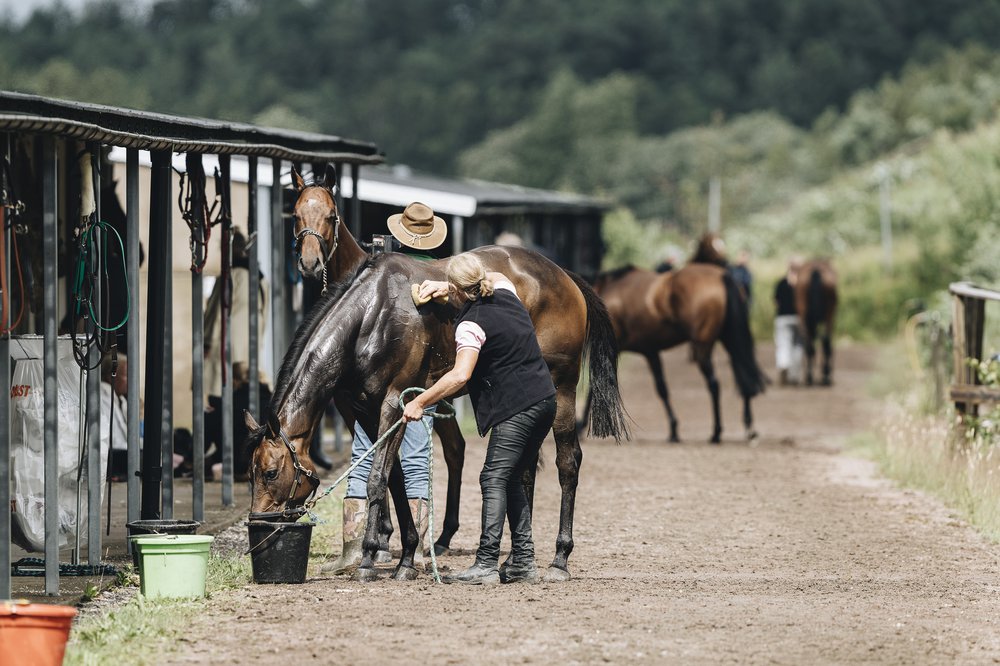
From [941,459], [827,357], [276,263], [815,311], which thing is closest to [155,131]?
[276,263]

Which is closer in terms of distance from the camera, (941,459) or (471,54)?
(941,459)

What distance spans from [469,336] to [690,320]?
9.92 meters

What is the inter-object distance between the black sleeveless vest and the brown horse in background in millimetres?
18175

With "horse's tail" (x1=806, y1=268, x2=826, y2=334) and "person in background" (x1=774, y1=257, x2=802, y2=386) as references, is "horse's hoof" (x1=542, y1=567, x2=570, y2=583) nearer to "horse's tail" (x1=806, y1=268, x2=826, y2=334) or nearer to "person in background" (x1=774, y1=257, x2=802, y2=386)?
"person in background" (x1=774, y1=257, x2=802, y2=386)

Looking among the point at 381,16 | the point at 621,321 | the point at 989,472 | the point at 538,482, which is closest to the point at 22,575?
the point at 538,482

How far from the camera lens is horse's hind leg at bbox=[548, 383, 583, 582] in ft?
28.7

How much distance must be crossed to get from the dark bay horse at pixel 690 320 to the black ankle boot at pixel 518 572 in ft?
29.4

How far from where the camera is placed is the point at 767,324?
1419 inches

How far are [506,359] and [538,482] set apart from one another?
215 inches

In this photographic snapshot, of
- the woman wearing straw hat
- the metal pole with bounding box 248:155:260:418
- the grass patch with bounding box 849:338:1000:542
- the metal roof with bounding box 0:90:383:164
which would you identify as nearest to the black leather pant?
the woman wearing straw hat

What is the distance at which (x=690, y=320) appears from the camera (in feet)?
58.4

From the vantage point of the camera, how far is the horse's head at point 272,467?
27.3 feet

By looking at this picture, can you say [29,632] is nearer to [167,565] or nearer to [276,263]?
[167,565]

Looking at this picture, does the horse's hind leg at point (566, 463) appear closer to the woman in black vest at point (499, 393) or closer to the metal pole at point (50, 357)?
the woman in black vest at point (499, 393)
